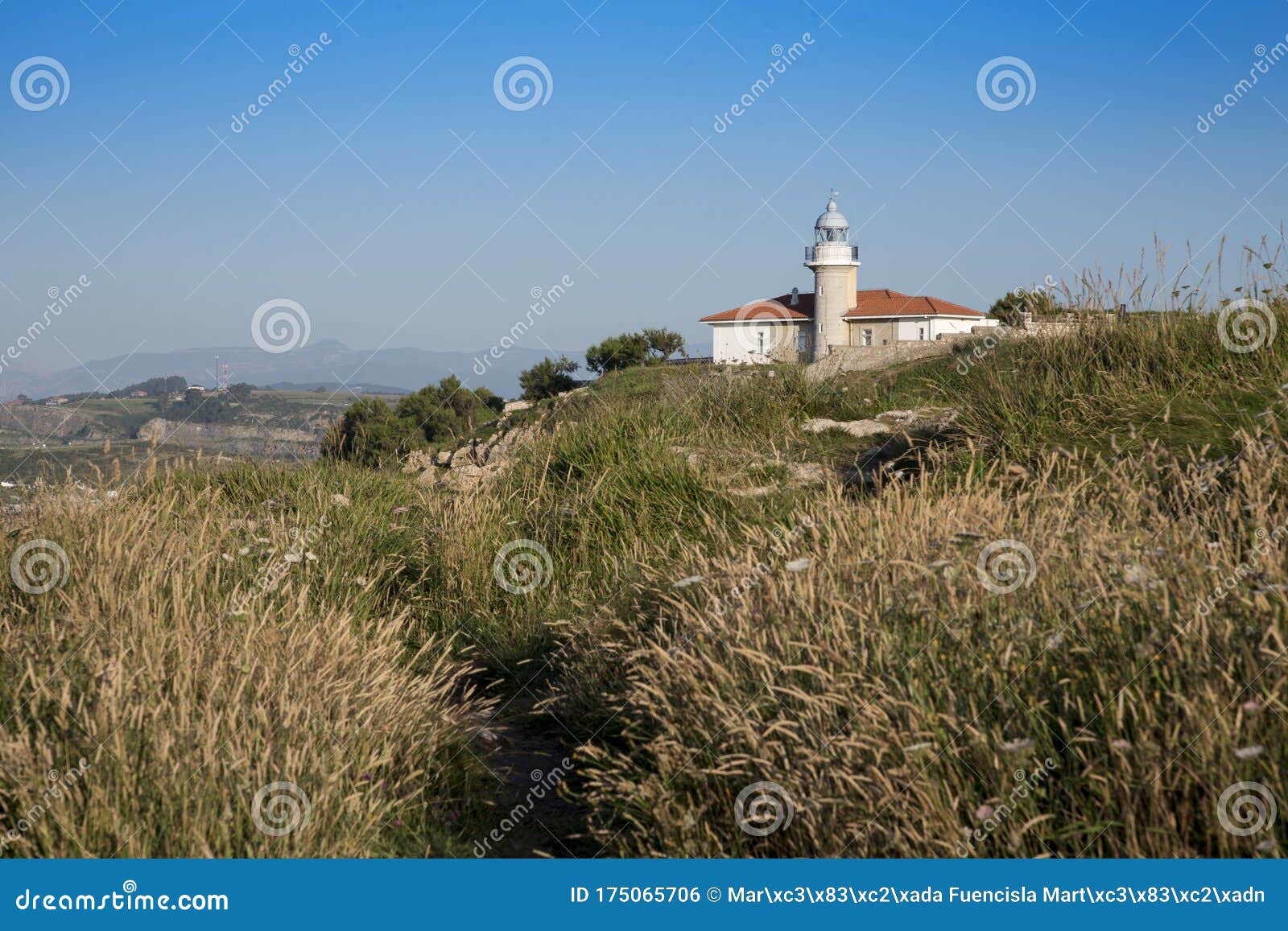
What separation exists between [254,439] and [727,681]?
6.59m

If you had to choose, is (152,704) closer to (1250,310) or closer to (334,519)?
(334,519)

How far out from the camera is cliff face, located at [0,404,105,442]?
6730 mm

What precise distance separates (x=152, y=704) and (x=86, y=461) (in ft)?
12.7

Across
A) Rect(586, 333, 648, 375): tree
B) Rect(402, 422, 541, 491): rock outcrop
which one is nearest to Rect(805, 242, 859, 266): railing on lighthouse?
Rect(586, 333, 648, 375): tree

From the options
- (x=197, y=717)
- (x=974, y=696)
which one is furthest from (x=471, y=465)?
(x=974, y=696)

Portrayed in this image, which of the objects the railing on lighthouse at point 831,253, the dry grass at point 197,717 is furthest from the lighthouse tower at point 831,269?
the dry grass at point 197,717

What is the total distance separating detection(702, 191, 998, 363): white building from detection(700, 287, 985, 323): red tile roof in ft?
0.15

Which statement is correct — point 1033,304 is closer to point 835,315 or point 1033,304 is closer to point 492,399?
point 492,399

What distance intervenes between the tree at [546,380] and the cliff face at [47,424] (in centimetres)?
3818

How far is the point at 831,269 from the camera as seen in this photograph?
177 feet

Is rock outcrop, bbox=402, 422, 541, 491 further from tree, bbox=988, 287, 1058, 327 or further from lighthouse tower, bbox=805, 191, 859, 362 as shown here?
lighthouse tower, bbox=805, 191, 859, 362

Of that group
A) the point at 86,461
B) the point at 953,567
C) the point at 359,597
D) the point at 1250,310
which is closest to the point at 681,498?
the point at 359,597

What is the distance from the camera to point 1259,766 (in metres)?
2.65

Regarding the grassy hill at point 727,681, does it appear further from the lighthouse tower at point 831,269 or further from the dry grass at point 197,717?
the lighthouse tower at point 831,269
